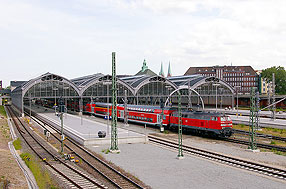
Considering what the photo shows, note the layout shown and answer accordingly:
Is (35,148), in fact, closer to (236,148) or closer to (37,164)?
(37,164)

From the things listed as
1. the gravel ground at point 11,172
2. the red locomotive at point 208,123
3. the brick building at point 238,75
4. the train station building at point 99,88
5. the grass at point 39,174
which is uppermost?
the brick building at point 238,75

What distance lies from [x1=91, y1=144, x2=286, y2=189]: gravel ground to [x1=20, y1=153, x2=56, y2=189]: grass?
619cm

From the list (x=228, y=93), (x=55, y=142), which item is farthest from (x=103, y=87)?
(x=55, y=142)

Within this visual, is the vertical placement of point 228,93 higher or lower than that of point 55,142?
higher

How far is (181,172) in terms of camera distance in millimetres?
22266

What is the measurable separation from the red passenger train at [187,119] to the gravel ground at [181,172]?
10.4 m

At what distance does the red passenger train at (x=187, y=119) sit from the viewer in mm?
37375

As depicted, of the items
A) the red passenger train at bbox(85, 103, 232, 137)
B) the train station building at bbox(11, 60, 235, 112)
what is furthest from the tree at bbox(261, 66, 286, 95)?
the red passenger train at bbox(85, 103, 232, 137)

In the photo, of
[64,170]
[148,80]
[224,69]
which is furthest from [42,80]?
[224,69]

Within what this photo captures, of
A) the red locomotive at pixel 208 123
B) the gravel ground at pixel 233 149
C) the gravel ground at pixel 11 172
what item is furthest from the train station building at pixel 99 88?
the gravel ground at pixel 11 172

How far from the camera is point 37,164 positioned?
84.2 feet

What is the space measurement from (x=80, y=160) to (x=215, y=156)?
43.1 ft

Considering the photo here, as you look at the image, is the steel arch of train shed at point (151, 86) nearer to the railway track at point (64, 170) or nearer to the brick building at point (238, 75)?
the railway track at point (64, 170)

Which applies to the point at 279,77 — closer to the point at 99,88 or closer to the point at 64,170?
the point at 99,88
